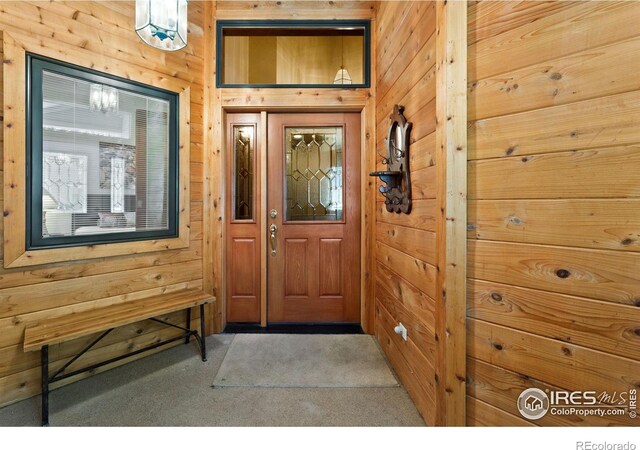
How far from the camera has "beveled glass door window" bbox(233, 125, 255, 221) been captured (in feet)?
8.39

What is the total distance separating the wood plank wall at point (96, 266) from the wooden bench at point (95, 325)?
0.08 meters

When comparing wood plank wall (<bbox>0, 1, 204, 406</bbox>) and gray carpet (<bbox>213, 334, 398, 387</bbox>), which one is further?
gray carpet (<bbox>213, 334, 398, 387</bbox>)

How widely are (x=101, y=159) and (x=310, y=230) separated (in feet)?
5.56

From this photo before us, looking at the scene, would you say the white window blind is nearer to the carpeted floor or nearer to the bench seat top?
the bench seat top

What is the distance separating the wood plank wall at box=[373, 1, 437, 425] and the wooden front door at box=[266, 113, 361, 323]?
0.51 meters

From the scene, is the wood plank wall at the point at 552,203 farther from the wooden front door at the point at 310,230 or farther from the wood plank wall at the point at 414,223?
the wooden front door at the point at 310,230

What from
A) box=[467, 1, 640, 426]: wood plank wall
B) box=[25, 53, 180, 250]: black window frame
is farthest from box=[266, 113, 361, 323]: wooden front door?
box=[467, 1, 640, 426]: wood plank wall

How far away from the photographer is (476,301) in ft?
3.88

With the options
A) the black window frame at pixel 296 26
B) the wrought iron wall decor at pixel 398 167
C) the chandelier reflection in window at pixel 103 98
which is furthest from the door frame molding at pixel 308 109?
the chandelier reflection in window at pixel 103 98

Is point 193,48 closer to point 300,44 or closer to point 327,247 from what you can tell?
point 300,44

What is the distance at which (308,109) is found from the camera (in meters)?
2.47

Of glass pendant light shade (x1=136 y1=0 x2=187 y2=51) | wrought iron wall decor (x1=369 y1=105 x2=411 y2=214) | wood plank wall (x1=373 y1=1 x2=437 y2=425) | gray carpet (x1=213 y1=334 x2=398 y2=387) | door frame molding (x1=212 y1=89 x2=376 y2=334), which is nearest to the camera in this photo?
wood plank wall (x1=373 y1=1 x2=437 y2=425)

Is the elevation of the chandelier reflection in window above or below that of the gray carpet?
above
